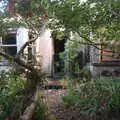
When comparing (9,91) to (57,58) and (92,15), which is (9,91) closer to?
(92,15)

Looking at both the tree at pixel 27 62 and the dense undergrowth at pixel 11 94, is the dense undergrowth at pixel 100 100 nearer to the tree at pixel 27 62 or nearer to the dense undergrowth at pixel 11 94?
the dense undergrowth at pixel 11 94

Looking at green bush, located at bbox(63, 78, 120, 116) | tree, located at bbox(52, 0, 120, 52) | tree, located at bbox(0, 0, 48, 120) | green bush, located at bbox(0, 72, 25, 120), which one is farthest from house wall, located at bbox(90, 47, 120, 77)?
tree, located at bbox(0, 0, 48, 120)

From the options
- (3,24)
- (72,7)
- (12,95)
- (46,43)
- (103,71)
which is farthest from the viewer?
(46,43)

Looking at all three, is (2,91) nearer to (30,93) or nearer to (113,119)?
(30,93)

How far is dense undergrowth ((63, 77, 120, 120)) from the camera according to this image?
659 cm

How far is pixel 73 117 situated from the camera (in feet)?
23.5

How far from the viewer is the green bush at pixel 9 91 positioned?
6.63m

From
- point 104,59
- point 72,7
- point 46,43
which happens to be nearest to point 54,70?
point 46,43

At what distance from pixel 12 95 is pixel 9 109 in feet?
1.13

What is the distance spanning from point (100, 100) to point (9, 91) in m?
2.03

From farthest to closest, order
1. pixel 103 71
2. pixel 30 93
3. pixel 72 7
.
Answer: pixel 103 71
pixel 30 93
pixel 72 7

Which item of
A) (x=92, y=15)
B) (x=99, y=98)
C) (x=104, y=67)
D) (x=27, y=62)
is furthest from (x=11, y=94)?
(x=104, y=67)

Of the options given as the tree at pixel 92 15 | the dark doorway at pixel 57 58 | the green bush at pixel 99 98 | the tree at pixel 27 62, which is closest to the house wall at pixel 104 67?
the dark doorway at pixel 57 58

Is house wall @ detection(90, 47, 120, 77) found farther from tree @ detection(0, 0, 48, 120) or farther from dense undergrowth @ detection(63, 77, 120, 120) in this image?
tree @ detection(0, 0, 48, 120)
